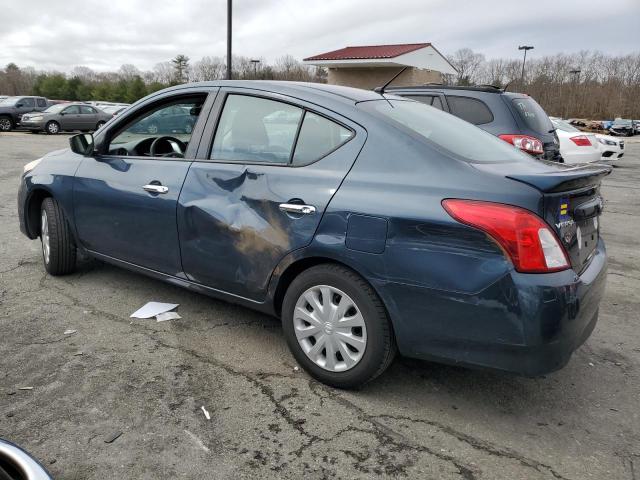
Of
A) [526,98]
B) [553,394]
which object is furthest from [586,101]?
[553,394]

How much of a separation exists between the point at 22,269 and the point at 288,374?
3.06 meters

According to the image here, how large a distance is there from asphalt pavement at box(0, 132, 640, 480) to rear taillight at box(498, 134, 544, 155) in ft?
9.45

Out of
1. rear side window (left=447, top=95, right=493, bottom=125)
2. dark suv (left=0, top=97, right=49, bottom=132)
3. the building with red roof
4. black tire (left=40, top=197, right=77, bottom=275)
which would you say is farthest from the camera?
the building with red roof

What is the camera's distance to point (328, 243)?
272cm

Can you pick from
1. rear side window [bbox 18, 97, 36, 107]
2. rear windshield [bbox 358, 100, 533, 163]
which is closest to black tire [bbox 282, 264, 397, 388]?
rear windshield [bbox 358, 100, 533, 163]

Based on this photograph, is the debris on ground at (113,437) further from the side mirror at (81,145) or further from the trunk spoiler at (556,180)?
the side mirror at (81,145)

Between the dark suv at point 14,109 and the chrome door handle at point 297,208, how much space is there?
2739 cm

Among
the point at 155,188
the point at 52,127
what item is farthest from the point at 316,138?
the point at 52,127

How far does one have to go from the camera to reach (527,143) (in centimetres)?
639

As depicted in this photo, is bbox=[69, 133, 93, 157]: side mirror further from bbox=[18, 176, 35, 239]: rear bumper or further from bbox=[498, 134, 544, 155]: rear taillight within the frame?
bbox=[498, 134, 544, 155]: rear taillight

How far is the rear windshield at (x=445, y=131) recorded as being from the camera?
282cm

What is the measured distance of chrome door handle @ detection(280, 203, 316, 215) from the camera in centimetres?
280

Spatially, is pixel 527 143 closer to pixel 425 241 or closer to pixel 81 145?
pixel 425 241

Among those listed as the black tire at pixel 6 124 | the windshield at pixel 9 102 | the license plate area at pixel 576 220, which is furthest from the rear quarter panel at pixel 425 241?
the windshield at pixel 9 102
